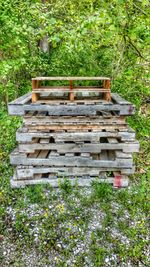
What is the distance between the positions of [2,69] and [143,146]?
3.27 meters

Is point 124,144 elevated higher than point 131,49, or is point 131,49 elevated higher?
point 131,49

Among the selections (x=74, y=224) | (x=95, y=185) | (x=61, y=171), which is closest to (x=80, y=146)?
→ (x=61, y=171)

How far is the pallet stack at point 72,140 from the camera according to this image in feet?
11.5

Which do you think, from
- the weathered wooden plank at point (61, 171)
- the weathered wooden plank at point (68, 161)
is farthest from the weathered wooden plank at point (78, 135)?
the weathered wooden plank at point (61, 171)

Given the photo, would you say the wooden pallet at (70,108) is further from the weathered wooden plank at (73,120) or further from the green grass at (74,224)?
the green grass at (74,224)

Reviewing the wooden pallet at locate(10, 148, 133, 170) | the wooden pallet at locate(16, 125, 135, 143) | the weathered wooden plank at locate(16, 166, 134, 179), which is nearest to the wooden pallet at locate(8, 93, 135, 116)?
the wooden pallet at locate(16, 125, 135, 143)

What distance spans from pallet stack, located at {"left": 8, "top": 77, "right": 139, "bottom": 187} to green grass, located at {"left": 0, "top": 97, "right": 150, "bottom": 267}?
20 cm

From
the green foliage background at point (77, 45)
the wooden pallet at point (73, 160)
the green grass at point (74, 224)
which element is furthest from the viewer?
the green foliage background at point (77, 45)

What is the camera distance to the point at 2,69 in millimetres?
5031

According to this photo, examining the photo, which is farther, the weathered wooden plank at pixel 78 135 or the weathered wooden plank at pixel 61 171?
the weathered wooden plank at pixel 61 171

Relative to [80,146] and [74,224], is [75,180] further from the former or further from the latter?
[74,224]

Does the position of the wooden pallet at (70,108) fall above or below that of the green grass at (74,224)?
above

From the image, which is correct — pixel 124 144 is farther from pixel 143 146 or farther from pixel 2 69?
pixel 2 69

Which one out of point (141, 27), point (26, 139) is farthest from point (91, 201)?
point (141, 27)
